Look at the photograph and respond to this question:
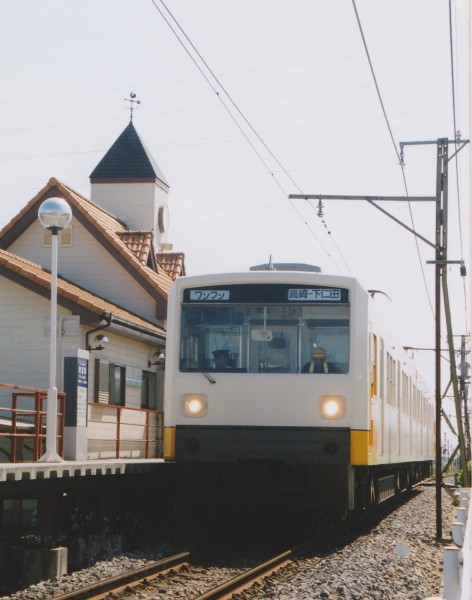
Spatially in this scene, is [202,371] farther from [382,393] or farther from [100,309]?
[100,309]

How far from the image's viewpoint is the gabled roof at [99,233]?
28734mm

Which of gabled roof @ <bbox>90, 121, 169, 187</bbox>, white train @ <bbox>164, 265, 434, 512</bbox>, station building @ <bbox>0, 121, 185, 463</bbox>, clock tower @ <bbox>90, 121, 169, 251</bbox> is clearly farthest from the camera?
gabled roof @ <bbox>90, 121, 169, 187</bbox>

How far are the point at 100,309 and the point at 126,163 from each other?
1475 cm

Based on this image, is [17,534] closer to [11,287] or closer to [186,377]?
[186,377]

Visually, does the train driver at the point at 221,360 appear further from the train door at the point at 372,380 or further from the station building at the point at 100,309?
the station building at the point at 100,309

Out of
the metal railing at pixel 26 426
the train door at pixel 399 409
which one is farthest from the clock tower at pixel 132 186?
the train door at pixel 399 409

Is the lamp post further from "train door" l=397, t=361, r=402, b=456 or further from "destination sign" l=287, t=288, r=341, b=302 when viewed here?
"train door" l=397, t=361, r=402, b=456

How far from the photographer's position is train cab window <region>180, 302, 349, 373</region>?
13.8 metres

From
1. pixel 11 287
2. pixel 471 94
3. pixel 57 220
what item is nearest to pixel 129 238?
pixel 11 287

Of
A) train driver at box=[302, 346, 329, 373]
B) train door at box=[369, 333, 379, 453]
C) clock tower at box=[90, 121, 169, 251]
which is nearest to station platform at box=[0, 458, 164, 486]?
train driver at box=[302, 346, 329, 373]

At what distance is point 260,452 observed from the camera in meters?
13.6

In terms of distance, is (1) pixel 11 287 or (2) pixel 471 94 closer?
(2) pixel 471 94

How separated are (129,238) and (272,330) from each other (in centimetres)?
1774

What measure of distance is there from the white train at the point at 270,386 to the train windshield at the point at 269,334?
0.01 m
